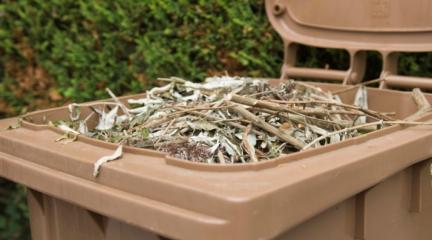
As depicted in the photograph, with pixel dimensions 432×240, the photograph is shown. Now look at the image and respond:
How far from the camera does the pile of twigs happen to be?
1.55 m

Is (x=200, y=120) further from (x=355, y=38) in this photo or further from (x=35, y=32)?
(x=35, y=32)

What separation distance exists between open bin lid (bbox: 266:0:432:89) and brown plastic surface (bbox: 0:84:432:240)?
63cm

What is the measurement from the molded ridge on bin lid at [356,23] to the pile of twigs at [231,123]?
41cm

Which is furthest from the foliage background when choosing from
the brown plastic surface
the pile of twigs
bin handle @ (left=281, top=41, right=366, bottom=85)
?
the brown plastic surface

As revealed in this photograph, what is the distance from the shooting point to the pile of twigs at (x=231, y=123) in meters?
1.55

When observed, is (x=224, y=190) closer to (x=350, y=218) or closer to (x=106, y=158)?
(x=106, y=158)

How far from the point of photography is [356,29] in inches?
91.8

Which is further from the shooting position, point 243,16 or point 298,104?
point 243,16

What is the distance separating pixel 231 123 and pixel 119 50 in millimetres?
1601

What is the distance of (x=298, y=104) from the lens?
182 centimetres

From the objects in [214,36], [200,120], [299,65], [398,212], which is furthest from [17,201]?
[398,212]

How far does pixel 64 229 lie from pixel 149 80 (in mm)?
1400

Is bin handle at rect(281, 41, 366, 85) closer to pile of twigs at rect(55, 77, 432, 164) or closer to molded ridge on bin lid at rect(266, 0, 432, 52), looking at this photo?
molded ridge on bin lid at rect(266, 0, 432, 52)

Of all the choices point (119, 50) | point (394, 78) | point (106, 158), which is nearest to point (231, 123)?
point (106, 158)
